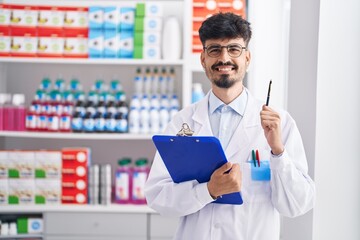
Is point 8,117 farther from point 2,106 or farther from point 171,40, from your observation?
point 171,40

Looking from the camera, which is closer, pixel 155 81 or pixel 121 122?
pixel 121 122

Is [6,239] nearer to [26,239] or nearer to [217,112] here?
[26,239]

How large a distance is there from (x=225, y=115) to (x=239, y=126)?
85 mm

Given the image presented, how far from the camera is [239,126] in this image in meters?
2.19

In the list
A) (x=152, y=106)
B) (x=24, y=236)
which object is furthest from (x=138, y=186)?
(x=24, y=236)

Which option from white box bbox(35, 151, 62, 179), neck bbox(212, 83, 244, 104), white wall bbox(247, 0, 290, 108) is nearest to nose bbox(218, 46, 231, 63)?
neck bbox(212, 83, 244, 104)

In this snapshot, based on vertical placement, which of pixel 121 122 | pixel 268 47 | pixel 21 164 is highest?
pixel 268 47

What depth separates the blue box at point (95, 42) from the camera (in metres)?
4.30

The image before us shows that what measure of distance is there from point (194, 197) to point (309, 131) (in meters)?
0.71

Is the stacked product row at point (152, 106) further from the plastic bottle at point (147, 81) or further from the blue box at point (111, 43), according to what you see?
the blue box at point (111, 43)

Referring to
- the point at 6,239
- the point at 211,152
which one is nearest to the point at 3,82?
the point at 6,239

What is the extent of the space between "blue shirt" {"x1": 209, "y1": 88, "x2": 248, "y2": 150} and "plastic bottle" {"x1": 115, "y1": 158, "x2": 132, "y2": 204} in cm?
213

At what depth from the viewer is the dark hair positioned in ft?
6.93

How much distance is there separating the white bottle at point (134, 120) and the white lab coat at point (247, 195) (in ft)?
6.81
